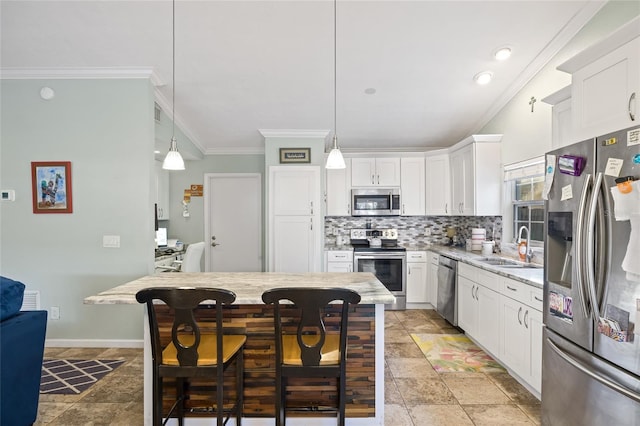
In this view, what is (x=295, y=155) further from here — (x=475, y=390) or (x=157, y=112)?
(x=475, y=390)

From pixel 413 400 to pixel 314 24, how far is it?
10.4 ft

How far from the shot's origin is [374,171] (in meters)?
4.72

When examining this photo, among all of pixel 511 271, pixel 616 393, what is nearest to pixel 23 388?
pixel 616 393

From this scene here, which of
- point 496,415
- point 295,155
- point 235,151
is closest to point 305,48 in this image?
point 295,155

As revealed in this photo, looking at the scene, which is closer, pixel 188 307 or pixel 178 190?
pixel 188 307

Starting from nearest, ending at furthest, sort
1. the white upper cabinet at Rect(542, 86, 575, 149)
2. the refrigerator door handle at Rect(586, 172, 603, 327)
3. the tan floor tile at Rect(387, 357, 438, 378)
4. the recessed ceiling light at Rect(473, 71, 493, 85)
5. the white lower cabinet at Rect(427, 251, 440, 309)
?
1. the refrigerator door handle at Rect(586, 172, 603, 327)
2. the white upper cabinet at Rect(542, 86, 575, 149)
3. the tan floor tile at Rect(387, 357, 438, 378)
4. the recessed ceiling light at Rect(473, 71, 493, 85)
5. the white lower cabinet at Rect(427, 251, 440, 309)

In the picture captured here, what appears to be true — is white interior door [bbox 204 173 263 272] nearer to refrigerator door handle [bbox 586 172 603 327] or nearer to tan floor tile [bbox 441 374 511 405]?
tan floor tile [bbox 441 374 511 405]

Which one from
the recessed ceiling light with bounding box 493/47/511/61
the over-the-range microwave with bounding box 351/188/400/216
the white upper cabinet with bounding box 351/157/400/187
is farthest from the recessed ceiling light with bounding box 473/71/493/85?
the over-the-range microwave with bounding box 351/188/400/216

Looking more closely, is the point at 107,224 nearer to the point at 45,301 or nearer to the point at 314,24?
the point at 45,301

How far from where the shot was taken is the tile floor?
6.85 ft

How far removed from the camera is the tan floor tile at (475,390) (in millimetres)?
2299

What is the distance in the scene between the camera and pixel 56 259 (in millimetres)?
3156

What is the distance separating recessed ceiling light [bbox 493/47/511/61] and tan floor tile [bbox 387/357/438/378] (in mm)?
3054

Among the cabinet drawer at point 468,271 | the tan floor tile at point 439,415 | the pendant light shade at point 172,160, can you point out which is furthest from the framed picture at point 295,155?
the tan floor tile at point 439,415
